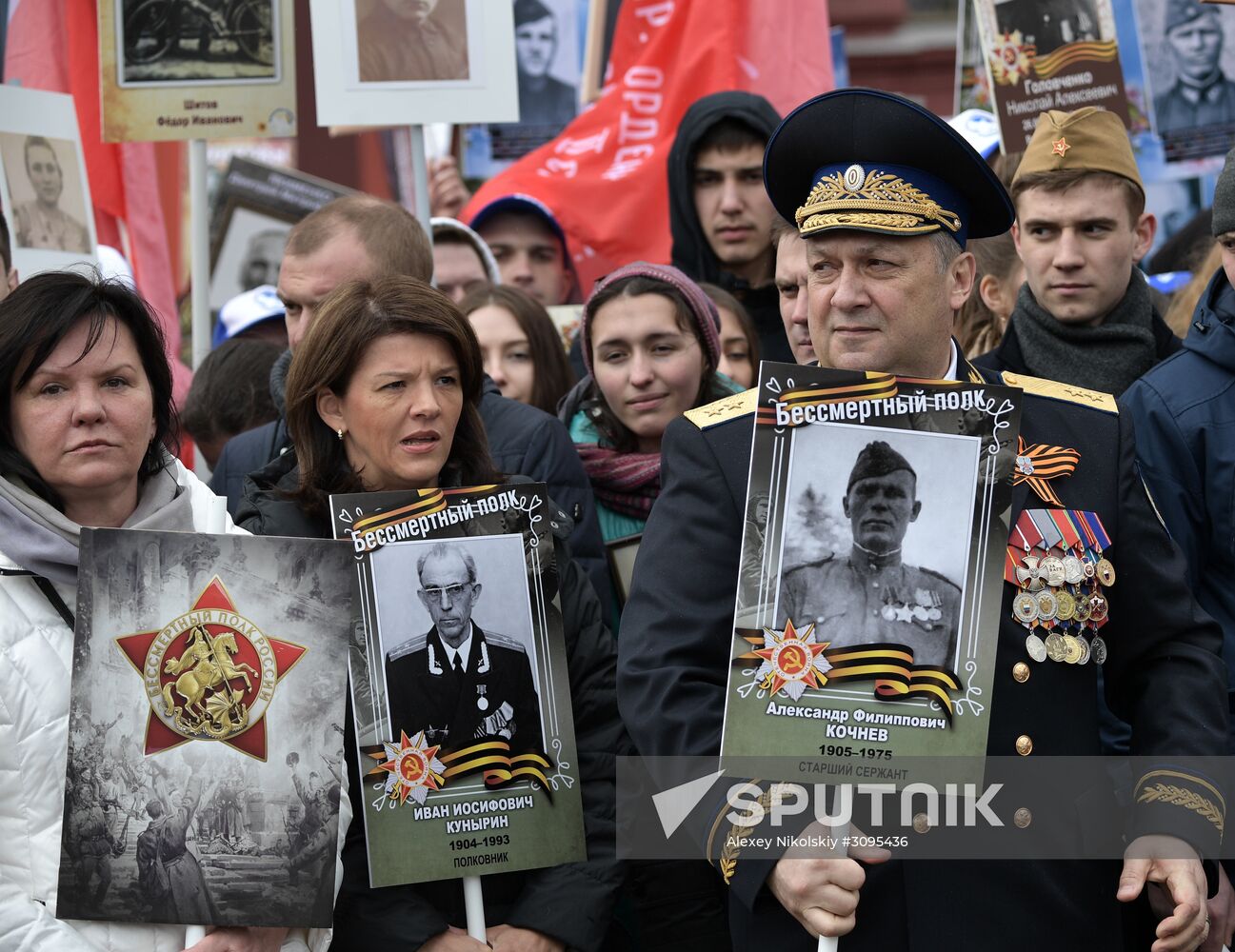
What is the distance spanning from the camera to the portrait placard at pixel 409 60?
5.46 metres

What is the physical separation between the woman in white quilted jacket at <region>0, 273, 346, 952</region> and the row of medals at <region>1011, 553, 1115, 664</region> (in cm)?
148

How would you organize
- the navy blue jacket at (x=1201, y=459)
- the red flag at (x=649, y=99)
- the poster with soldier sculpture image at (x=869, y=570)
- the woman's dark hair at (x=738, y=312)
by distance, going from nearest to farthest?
the poster with soldier sculpture image at (x=869, y=570) < the navy blue jacket at (x=1201, y=459) < the woman's dark hair at (x=738, y=312) < the red flag at (x=649, y=99)

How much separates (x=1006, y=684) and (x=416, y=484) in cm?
143

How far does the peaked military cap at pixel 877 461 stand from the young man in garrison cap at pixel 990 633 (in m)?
0.27

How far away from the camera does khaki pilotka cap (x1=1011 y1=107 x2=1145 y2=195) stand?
15.0 feet

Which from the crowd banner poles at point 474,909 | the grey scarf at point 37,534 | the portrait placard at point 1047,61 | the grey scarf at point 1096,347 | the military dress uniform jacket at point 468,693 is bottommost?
the crowd banner poles at point 474,909

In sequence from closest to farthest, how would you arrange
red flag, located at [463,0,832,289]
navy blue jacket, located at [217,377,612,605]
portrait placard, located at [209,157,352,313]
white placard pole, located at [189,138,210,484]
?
navy blue jacket, located at [217,377,612,605], white placard pole, located at [189,138,210,484], red flag, located at [463,0,832,289], portrait placard, located at [209,157,352,313]

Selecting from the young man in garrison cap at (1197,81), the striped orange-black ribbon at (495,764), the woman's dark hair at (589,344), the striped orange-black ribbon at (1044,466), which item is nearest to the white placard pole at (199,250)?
the woman's dark hair at (589,344)

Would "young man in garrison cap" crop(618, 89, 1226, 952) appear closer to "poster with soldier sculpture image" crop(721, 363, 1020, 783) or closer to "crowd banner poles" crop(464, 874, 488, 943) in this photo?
"poster with soldier sculpture image" crop(721, 363, 1020, 783)

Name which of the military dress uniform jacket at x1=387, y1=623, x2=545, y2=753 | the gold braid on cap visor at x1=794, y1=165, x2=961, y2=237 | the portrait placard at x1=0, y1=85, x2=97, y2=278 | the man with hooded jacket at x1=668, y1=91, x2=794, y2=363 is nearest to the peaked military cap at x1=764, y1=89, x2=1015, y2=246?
the gold braid on cap visor at x1=794, y1=165, x2=961, y2=237

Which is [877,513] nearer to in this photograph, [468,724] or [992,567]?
[992,567]

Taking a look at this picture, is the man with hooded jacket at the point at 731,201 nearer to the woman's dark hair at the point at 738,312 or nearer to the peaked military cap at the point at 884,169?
the woman's dark hair at the point at 738,312

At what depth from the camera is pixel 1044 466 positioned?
10.2 feet

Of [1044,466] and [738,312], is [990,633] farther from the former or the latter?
[738,312]
